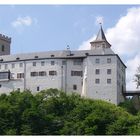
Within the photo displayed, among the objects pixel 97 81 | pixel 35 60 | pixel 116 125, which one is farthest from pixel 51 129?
pixel 35 60

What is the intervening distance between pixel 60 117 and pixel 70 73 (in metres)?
18.0

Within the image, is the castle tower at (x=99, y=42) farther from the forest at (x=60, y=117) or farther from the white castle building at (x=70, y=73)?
the forest at (x=60, y=117)

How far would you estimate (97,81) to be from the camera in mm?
59750

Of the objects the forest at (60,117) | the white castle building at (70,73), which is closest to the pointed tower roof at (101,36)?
the white castle building at (70,73)

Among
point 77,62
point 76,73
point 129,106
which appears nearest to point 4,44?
point 77,62

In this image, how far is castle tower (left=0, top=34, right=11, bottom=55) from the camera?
78500 millimetres

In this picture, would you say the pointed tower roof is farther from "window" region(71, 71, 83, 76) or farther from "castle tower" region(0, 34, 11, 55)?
"castle tower" region(0, 34, 11, 55)

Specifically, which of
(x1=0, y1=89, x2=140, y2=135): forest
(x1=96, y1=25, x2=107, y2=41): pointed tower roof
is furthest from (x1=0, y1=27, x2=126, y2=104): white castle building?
(x1=0, y1=89, x2=140, y2=135): forest

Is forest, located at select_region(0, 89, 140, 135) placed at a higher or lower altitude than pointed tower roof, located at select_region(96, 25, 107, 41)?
lower

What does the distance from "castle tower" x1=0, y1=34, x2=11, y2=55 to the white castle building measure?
12736mm

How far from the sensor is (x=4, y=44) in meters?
79.1

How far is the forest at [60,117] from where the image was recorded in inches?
1581

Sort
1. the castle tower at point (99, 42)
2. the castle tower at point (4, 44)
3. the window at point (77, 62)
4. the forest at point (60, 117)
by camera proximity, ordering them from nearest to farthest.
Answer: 1. the forest at point (60, 117)
2. the window at point (77, 62)
3. the castle tower at point (99, 42)
4. the castle tower at point (4, 44)

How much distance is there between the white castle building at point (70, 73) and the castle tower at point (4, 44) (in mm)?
12736
